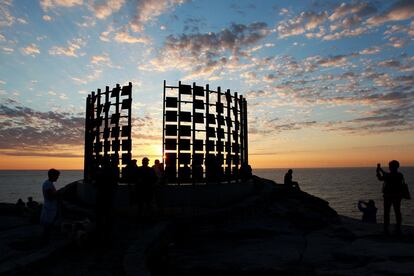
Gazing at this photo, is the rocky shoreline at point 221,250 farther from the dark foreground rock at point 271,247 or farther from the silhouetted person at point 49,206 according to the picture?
the silhouetted person at point 49,206

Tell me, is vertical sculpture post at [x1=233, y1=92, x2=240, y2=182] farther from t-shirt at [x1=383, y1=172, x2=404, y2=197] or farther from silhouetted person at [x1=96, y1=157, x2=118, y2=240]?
silhouetted person at [x1=96, y1=157, x2=118, y2=240]

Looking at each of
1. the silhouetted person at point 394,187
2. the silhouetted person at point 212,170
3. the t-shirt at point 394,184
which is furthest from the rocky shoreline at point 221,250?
the silhouetted person at point 212,170

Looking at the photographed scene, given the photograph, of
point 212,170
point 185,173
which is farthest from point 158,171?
point 212,170

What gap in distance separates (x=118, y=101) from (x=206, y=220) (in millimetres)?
6589

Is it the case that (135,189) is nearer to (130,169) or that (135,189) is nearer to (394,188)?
(130,169)

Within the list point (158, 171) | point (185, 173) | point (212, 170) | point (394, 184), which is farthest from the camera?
point (212, 170)

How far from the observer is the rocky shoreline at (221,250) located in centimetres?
809

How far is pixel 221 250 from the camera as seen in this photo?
33.4 feet

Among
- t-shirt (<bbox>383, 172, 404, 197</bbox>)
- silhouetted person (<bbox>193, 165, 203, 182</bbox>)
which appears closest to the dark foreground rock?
t-shirt (<bbox>383, 172, 404, 197</bbox>)

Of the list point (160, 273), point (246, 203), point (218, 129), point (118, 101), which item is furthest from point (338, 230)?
point (118, 101)

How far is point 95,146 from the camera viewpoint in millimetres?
17484

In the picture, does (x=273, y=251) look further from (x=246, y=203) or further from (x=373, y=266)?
(x=246, y=203)

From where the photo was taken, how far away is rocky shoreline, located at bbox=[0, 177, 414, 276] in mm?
8086

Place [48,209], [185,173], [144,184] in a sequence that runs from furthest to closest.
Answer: [185,173]
[144,184]
[48,209]
